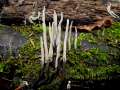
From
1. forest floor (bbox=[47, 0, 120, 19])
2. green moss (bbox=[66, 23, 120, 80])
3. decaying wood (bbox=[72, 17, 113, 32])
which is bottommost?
green moss (bbox=[66, 23, 120, 80])

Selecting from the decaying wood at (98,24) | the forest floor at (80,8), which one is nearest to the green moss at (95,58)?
the decaying wood at (98,24)

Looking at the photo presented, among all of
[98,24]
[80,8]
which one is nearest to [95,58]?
[98,24]

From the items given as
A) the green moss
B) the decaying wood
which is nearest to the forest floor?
the decaying wood

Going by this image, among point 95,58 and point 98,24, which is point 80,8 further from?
point 95,58

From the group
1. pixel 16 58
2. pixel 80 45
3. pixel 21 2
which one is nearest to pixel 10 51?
pixel 16 58

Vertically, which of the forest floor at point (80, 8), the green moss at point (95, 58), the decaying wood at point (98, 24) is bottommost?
the green moss at point (95, 58)

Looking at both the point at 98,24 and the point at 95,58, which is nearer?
the point at 95,58

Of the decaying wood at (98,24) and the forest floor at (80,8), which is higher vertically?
the forest floor at (80,8)

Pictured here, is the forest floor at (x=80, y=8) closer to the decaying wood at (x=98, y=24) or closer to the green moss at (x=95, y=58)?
the decaying wood at (x=98, y=24)

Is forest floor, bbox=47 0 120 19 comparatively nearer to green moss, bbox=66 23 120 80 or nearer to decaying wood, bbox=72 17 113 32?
decaying wood, bbox=72 17 113 32

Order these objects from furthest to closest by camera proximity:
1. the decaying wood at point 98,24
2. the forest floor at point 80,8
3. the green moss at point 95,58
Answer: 1. the forest floor at point 80,8
2. the decaying wood at point 98,24
3. the green moss at point 95,58

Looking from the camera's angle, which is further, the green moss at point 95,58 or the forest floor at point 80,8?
the forest floor at point 80,8

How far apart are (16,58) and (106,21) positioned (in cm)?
100

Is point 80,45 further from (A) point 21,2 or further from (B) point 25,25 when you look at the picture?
(A) point 21,2
